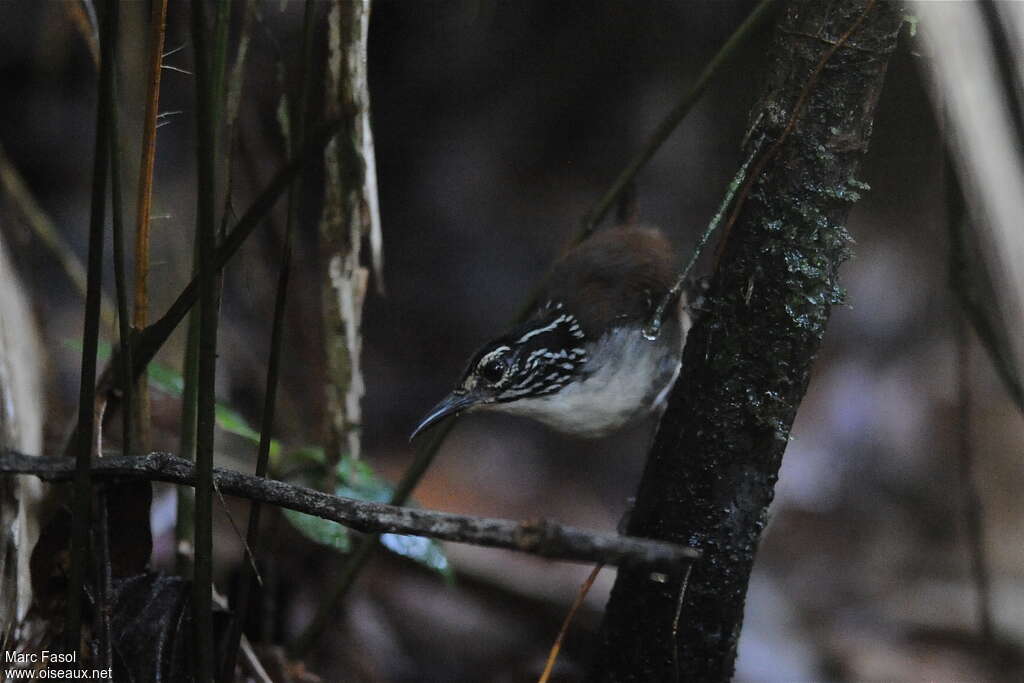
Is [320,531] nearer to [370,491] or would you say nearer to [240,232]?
[370,491]

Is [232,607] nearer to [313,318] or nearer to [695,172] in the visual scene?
[313,318]

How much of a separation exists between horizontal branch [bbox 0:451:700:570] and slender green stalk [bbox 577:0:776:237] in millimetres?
1183

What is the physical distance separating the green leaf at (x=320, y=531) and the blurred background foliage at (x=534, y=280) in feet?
3.99

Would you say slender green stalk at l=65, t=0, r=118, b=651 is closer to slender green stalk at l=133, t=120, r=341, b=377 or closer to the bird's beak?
slender green stalk at l=133, t=120, r=341, b=377

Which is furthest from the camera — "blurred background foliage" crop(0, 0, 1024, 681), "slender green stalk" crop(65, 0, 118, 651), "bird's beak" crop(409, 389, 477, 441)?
"blurred background foliage" crop(0, 0, 1024, 681)

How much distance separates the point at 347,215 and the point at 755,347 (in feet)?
3.55

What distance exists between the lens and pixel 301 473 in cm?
267

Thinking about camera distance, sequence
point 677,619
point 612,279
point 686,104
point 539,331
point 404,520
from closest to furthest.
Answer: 1. point 404,520
2. point 677,619
3. point 686,104
4. point 539,331
5. point 612,279

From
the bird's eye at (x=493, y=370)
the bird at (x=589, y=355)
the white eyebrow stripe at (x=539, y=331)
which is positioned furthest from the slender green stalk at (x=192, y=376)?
the white eyebrow stripe at (x=539, y=331)

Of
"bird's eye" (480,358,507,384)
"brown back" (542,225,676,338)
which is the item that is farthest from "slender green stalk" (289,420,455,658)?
"brown back" (542,225,676,338)

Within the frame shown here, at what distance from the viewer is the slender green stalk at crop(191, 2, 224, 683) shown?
1.41 m

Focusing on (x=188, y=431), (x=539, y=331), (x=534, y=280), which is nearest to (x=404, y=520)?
(x=188, y=431)

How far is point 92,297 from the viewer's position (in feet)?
5.17

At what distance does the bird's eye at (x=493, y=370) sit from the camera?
2.59 meters
